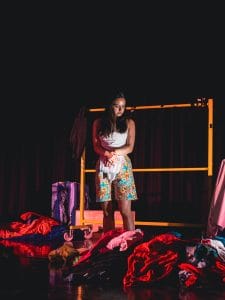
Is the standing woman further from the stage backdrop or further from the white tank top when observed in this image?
the stage backdrop

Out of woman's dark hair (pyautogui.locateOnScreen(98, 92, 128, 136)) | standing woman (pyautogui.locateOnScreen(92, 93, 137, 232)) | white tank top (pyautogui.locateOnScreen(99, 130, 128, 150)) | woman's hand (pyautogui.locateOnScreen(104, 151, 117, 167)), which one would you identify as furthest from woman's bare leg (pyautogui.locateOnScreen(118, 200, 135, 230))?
woman's dark hair (pyautogui.locateOnScreen(98, 92, 128, 136))

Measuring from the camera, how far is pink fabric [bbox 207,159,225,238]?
3419mm

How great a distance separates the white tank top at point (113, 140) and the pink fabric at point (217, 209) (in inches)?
35.8

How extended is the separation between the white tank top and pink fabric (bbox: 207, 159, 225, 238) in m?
0.91

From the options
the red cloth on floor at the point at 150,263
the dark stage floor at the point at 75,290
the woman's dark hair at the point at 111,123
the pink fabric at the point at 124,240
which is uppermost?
the woman's dark hair at the point at 111,123

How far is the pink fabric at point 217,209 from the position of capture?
11.2 ft

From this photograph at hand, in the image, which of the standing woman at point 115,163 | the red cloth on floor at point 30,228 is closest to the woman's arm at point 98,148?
the standing woman at point 115,163

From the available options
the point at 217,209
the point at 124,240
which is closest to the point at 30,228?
the point at 217,209

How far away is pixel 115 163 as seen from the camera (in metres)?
3.12

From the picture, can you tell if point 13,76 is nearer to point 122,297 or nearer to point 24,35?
point 24,35

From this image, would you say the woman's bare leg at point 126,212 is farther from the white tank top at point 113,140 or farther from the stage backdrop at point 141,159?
the stage backdrop at point 141,159

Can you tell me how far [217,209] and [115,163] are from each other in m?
0.97

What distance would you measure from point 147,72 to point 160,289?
111 inches

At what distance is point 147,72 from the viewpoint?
4.24m
